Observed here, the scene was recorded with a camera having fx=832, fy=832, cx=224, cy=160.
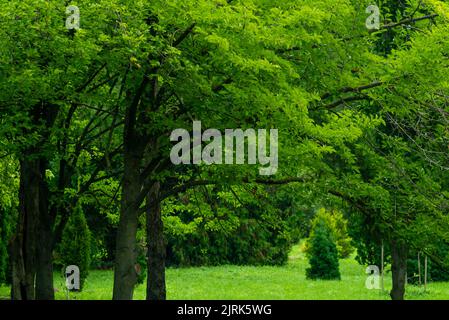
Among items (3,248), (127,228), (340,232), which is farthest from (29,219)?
(340,232)

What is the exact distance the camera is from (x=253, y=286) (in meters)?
32.9

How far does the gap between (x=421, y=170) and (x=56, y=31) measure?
22.3 feet

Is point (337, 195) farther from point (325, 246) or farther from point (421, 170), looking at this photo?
point (325, 246)

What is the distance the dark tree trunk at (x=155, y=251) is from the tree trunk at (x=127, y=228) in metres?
4.68

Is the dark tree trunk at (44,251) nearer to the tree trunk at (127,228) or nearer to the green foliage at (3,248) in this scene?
the tree trunk at (127,228)

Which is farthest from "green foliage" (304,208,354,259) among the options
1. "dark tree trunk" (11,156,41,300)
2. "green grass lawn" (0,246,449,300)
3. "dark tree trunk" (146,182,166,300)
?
"dark tree trunk" (11,156,41,300)

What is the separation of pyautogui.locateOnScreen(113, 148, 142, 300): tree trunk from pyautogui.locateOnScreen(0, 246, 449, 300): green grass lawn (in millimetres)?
11909

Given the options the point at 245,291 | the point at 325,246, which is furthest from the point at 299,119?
the point at 325,246

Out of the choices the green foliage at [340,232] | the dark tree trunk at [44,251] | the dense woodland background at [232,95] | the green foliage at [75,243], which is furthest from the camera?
the green foliage at [340,232]

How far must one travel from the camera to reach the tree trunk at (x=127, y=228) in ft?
45.7

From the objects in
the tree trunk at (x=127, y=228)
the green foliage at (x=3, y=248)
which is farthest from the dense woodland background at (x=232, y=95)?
the green foliage at (x=3, y=248)

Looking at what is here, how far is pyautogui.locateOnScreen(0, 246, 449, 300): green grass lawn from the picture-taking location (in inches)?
1117

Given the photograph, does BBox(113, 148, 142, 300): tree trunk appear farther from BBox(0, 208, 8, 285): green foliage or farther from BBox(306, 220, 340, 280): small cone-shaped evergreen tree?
BBox(306, 220, 340, 280): small cone-shaped evergreen tree

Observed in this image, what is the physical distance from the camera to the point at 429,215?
46.5ft
